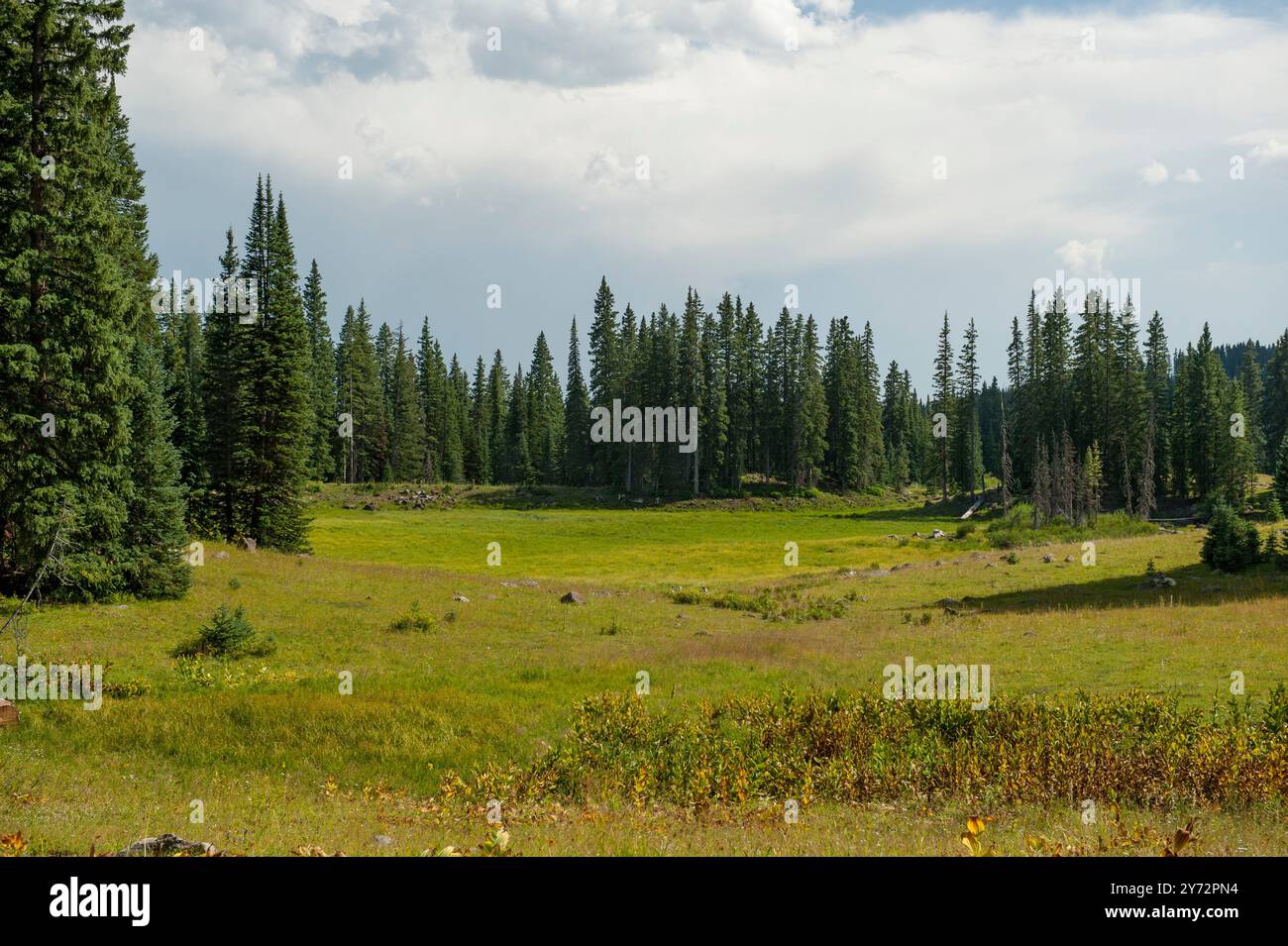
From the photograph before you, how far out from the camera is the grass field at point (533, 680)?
1053 cm

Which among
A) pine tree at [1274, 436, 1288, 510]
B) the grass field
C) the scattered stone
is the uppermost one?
pine tree at [1274, 436, 1288, 510]

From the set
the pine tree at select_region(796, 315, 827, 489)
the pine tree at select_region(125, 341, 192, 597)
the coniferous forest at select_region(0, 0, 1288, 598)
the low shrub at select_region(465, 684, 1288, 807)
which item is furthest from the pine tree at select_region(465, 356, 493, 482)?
the low shrub at select_region(465, 684, 1288, 807)

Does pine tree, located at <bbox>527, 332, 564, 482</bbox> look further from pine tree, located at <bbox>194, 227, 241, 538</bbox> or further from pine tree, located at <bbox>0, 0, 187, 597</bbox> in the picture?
pine tree, located at <bbox>0, 0, 187, 597</bbox>

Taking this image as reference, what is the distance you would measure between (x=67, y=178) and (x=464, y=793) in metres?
26.0

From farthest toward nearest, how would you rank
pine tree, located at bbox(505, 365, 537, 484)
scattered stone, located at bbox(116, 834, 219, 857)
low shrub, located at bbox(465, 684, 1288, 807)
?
pine tree, located at bbox(505, 365, 537, 484), low shrub, located at bbox(465, 684, 1288, 807), scattered stone, located at bbox(116, 834, 219, 857)

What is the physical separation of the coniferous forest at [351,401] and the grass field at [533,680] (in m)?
5.49

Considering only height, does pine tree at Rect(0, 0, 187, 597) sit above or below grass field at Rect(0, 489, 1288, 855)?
above

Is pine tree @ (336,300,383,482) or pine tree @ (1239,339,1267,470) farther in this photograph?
pine tree @ (1239,339,1267,470)

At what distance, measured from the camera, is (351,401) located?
106062 mm

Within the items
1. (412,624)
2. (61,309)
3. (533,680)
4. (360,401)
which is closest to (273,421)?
(61,309)

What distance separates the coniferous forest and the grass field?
18.0ft

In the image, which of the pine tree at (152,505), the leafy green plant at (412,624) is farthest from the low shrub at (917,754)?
the pine tree at (152,505)

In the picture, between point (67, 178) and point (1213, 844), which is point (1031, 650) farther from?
point (67, 178)

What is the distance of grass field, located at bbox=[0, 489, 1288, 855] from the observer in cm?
1053
